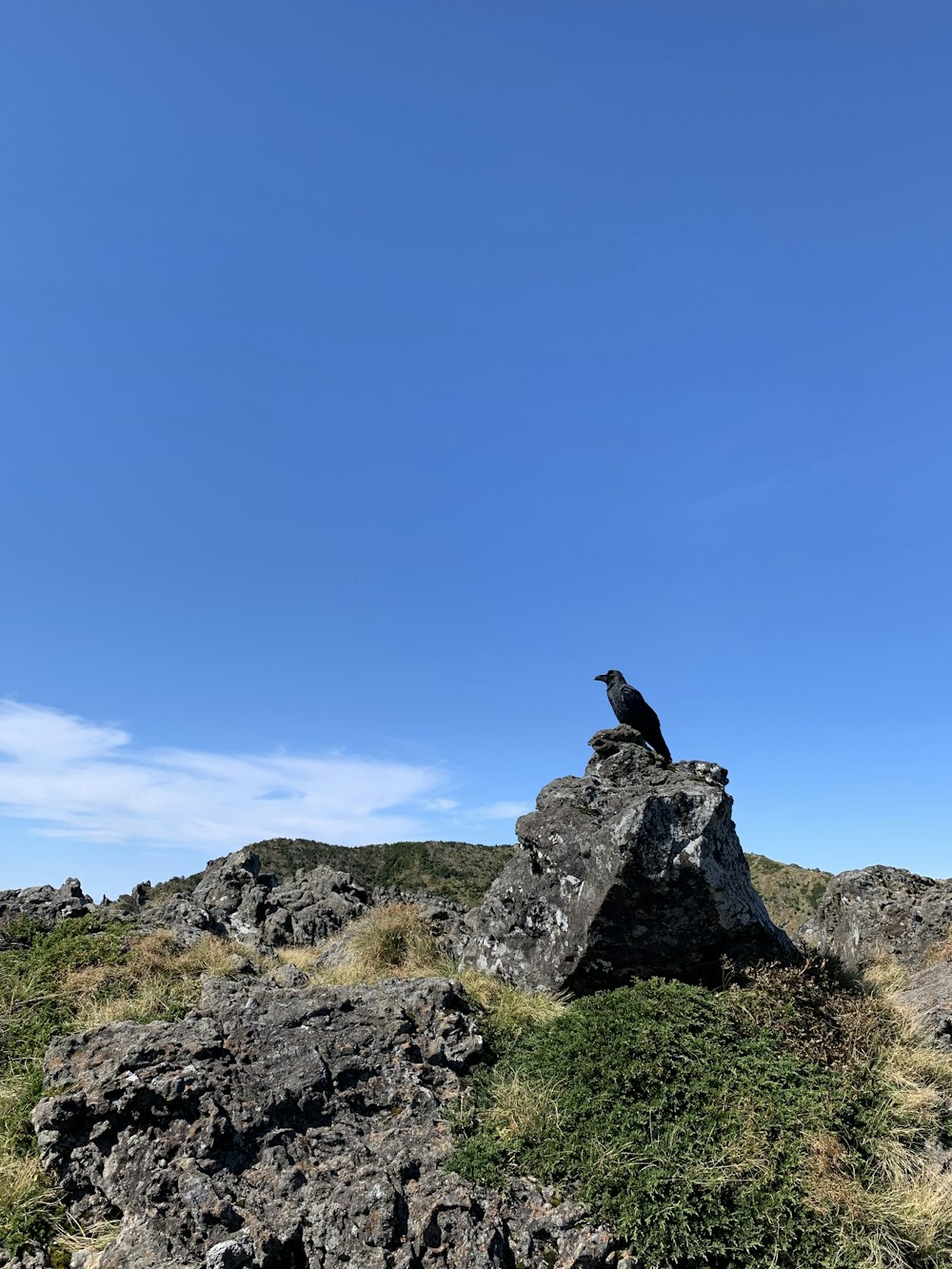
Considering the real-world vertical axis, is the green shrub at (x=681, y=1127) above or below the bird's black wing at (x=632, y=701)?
below

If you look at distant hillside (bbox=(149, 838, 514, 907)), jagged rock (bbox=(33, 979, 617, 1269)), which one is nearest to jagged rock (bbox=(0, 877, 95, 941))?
jagged rock (bbox=(33, 979, 617, 1269))

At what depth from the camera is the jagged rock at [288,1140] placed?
564 cm

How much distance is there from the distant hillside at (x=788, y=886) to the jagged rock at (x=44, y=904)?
113 ft

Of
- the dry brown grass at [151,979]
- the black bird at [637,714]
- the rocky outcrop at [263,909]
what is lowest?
the dry brown grass at [151,979]

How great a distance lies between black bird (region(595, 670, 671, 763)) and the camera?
40.8ft

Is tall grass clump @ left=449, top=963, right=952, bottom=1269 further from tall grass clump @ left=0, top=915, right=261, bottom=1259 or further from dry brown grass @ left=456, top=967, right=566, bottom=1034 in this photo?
tall grass clump @ left=0, top=915, right=261, bottom=1259

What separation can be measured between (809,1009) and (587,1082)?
3133 mm

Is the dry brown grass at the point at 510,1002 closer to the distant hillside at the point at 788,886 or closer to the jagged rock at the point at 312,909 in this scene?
the jagged rock at the point at 312,909

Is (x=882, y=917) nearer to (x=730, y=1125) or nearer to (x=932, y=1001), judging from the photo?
(x=932, y=1001)

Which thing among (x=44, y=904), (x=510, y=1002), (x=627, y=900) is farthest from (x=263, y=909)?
(x=627, y=900)

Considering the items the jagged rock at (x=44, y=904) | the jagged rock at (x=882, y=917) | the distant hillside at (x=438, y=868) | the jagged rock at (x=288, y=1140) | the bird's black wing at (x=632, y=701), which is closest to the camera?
the jagged rock at (x=288, y=1140)

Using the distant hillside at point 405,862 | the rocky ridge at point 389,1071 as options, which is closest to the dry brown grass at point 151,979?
the rocky ridge at point 389,1071

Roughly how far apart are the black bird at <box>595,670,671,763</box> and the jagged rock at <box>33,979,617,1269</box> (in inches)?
206

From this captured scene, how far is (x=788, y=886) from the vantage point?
47344 mm
